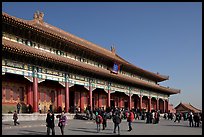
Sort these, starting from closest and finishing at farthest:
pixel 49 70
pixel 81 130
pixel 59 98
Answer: pixel 81 130
pixel 49 70
pixel 59 98

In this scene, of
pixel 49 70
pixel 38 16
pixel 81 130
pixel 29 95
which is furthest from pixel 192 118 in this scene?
pixel 38 16

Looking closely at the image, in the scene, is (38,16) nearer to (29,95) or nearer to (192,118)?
(29,95)

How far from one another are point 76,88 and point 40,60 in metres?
9.97

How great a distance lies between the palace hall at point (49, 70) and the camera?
25503 millimetres

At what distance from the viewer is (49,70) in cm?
2819

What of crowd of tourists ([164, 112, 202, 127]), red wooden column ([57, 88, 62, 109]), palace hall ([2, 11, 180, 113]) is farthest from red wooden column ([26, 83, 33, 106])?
crowd of tourists ([164, 112, 202, 127])

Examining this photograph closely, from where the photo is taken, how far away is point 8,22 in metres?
25.3

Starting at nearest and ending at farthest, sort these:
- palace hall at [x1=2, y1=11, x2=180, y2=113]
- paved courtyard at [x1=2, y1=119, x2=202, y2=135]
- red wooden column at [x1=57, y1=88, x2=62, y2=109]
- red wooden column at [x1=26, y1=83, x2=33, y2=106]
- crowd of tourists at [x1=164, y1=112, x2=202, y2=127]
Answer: paved courtyard at [x1=2, y1=119, x2=202, y2=135], crowd of tourists at [x1=164, y1=112, x2=202, y2=127], palace hall at [x1=2, y1=11, x2=180, y2=113], red wooden column at [x1=26, y1=83, x2=33, y2=106], red wooden column at [x1=57, y1=88, x2=62, y2=109]

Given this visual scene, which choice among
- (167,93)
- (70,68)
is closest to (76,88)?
(70,68)

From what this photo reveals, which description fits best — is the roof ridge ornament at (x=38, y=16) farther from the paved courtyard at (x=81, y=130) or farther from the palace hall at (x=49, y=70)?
the paved courtyard at (x=81, y=130)

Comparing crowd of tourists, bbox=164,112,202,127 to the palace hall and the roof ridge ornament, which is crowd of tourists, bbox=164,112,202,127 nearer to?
the palace hall

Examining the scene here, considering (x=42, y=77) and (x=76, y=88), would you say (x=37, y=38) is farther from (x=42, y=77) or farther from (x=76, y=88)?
(x=76, y=88)

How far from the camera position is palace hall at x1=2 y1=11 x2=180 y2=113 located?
25.5 meters

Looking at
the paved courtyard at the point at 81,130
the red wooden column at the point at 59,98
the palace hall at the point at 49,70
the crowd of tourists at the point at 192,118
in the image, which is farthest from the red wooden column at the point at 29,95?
the crowd of tourists at the point at 192,118
